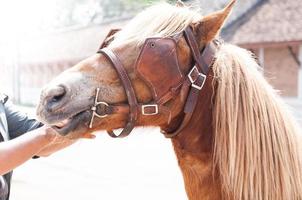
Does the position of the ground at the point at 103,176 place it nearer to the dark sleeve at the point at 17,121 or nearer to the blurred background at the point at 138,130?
the blurred background at the point at 138,130

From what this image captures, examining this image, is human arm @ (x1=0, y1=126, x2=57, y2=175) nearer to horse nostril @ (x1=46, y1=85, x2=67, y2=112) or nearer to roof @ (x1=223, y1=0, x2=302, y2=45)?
horse nostril @ (x1=46, y1=85, x2=67, y2=112)

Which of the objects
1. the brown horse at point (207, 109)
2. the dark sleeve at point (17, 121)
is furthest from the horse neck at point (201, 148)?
the dark sleeve at point (17, 121)

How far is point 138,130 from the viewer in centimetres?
205

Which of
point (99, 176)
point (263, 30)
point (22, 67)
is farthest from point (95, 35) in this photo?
→ point (99, 176)

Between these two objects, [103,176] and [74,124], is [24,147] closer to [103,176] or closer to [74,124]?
[74,124]

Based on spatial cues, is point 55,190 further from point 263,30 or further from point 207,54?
point 263,30

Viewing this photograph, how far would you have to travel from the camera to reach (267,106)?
199 centimetres

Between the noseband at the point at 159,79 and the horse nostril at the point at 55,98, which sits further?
the noseband at the point at 159,79

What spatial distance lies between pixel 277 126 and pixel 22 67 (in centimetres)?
3991

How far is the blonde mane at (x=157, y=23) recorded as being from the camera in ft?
6.44

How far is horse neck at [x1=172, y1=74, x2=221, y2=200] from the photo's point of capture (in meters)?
2.01

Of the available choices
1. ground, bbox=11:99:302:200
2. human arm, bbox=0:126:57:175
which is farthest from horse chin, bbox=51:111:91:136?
ground, bbox=11:99:302:200

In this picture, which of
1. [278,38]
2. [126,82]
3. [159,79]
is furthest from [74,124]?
[278,38]

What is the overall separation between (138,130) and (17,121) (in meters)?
1.06
